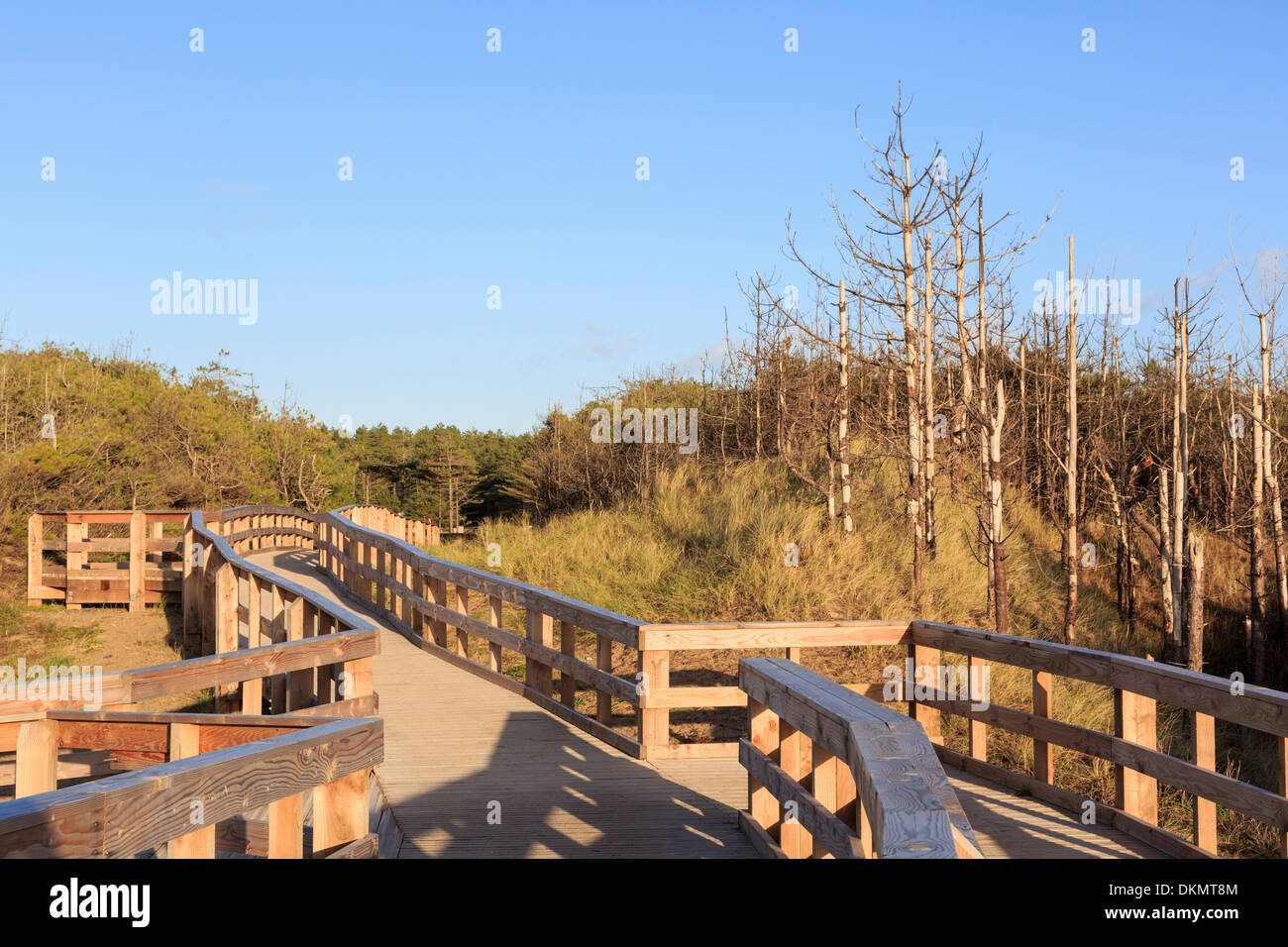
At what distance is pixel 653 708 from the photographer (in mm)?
6961

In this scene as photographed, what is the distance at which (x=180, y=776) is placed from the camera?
2721 mm

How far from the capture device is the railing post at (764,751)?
485 centimetres

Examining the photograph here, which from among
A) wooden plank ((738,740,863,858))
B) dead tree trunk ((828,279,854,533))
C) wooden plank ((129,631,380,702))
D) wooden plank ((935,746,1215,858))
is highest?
dead tree trunk ((828,279,854,533))

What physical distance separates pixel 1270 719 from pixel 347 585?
14152 mm

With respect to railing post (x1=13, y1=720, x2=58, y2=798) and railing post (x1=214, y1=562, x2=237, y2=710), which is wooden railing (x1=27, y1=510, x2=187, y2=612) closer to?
railing post (x1=214, y1=562, x2=237, y2=710)

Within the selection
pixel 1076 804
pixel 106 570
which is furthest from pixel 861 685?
pixel 106 570

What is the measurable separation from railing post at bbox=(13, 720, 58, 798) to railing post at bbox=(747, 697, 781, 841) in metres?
3.17

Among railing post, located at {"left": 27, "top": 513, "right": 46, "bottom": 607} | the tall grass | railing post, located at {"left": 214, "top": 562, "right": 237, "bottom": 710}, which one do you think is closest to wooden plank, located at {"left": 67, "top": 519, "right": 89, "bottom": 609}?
railing post, located at {"left": 27, "top": 513, "right": 46, "bottom": 607}

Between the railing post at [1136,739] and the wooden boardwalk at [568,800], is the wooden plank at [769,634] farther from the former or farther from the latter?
the railing post at [1136,739]

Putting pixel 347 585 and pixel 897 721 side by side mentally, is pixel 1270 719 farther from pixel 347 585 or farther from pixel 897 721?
pixel 347 585

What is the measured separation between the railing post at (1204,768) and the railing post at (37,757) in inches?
213

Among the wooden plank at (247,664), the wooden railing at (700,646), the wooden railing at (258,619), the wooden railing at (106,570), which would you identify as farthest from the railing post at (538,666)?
the wooden railing at (106,570)

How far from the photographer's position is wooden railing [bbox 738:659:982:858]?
2.24 m

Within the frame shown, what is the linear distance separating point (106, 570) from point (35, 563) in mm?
1417
